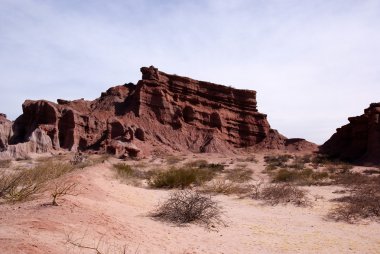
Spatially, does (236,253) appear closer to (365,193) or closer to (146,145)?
(365,193)

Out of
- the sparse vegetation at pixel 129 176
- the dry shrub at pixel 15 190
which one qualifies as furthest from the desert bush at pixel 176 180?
the dry shrub at pixel 15 190

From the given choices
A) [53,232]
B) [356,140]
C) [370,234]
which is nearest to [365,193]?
[370,234]

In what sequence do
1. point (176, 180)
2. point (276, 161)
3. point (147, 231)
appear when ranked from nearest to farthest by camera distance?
point (147, 231), point (176, 180), point (276, 161)

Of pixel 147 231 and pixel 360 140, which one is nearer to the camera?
pixel 147 231

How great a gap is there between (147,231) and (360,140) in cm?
4462

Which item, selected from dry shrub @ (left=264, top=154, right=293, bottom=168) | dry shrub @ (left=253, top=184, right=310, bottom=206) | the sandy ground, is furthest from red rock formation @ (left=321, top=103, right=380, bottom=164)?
the sandy ground

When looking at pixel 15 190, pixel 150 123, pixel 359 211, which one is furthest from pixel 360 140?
pixel 15 190

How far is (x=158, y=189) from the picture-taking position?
50.2 feet

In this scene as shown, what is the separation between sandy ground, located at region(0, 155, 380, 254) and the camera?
5320 millimetres

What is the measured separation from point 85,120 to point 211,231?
132 feet

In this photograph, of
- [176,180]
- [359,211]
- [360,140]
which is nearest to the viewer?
[359,211]

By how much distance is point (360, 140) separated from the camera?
4650 centimetres

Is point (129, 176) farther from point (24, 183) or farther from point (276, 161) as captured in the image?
point (276, 161)

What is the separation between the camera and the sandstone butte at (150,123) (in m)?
43.0
